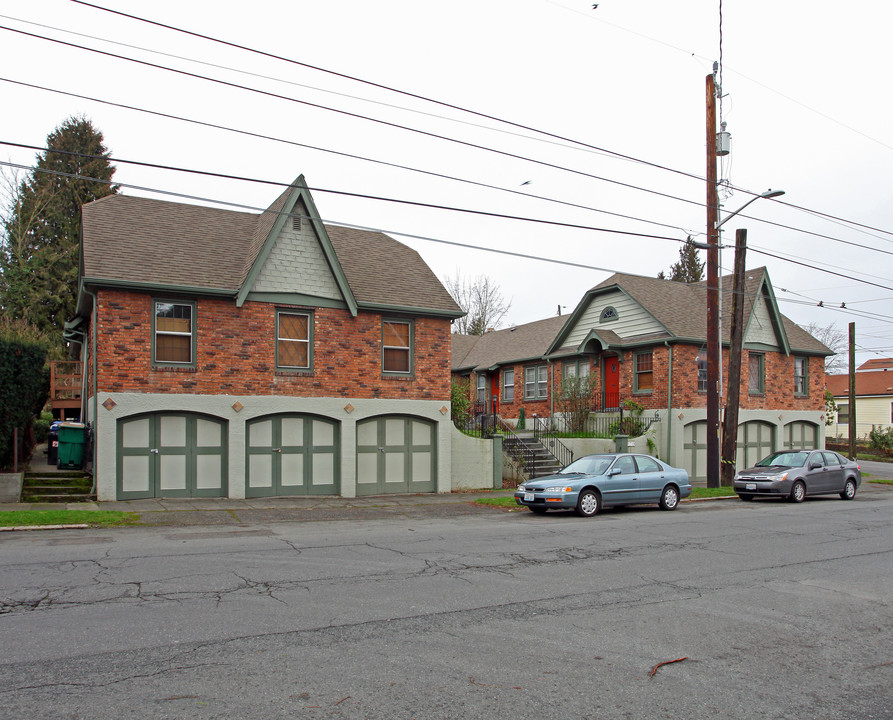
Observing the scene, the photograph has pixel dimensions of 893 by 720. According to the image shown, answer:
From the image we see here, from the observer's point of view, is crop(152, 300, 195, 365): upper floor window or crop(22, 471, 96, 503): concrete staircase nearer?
crop(22, 471, 96, 503): concrete staircase

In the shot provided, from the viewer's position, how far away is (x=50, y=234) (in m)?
41.1

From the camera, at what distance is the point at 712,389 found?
21188 millimetres

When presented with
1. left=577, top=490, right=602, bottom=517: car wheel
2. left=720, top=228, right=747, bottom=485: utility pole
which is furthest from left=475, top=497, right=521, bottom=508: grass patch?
left=720, top=228, right=747, bottom=485: utility pole

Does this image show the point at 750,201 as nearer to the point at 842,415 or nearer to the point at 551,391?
the point at 551,391

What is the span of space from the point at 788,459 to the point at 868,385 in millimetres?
40073

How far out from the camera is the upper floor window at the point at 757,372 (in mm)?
30234

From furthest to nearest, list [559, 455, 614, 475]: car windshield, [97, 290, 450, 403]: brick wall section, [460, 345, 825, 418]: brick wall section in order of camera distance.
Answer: [460, 345, 825, 418]: brick wall section, [97, 290, 450, 403]: brick wall section, [559, 455, 614, 475]: car windshield

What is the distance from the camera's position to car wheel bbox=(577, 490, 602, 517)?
54.7ft

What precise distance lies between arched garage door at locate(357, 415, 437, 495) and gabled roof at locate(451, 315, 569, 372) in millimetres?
12622

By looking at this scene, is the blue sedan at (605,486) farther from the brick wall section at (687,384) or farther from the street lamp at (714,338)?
the brick wall section at (687,384)

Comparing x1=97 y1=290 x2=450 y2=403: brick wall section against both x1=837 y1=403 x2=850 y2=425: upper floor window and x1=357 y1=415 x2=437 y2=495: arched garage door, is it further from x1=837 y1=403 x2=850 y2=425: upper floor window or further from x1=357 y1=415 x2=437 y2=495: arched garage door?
x1=837 y1=403 x2=850 y2=425: upper floor window

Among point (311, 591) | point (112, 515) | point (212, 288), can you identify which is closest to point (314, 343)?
point (212, 288)

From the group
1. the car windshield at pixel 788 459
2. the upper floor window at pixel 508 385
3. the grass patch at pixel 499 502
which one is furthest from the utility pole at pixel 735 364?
the upper floor window at pixel 508 385

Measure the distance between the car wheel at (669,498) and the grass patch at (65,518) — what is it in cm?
1200
